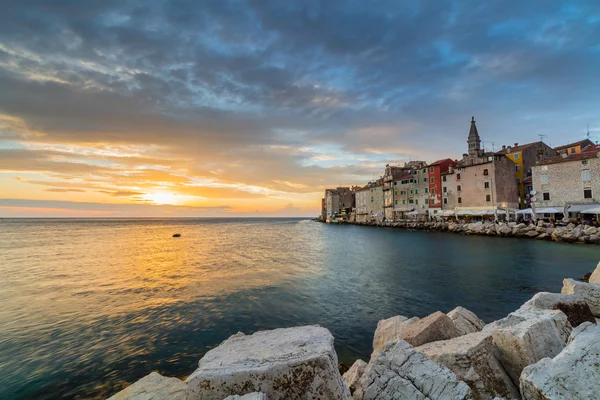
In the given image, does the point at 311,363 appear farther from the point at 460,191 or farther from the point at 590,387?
the point at 460,191

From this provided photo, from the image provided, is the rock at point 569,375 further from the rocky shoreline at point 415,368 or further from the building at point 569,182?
the building at point 569,182

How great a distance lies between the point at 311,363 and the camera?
3.69 m

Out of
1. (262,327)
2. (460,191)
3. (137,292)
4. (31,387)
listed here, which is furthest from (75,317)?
(460,191)

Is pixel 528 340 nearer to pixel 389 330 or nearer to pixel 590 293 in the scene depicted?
pixel 389 330

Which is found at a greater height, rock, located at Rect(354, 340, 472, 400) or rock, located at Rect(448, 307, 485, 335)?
rock, located at Rect(354, 340, 472, 400)

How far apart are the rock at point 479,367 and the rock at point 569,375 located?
2.82ft

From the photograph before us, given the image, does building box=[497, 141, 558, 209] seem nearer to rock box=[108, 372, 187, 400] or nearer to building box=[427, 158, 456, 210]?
building box=[427, 158, 456, 210]

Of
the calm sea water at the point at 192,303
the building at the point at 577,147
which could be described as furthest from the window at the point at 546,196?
the calm sea water at the point at 192,303

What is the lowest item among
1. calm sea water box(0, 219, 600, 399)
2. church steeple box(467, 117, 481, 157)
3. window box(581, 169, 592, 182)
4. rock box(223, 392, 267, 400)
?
calm sea water box(0, 219, 600, 399)

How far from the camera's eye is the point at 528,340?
15.7 feet

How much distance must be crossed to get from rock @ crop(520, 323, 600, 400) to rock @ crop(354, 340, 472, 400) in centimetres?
74

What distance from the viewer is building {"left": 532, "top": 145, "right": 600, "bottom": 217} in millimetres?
43406

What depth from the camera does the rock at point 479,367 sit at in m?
4.58

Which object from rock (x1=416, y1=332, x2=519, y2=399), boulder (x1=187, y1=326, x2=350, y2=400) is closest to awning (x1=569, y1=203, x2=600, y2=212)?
rock (x1=416, y1=332, x2=519, y2=399)
